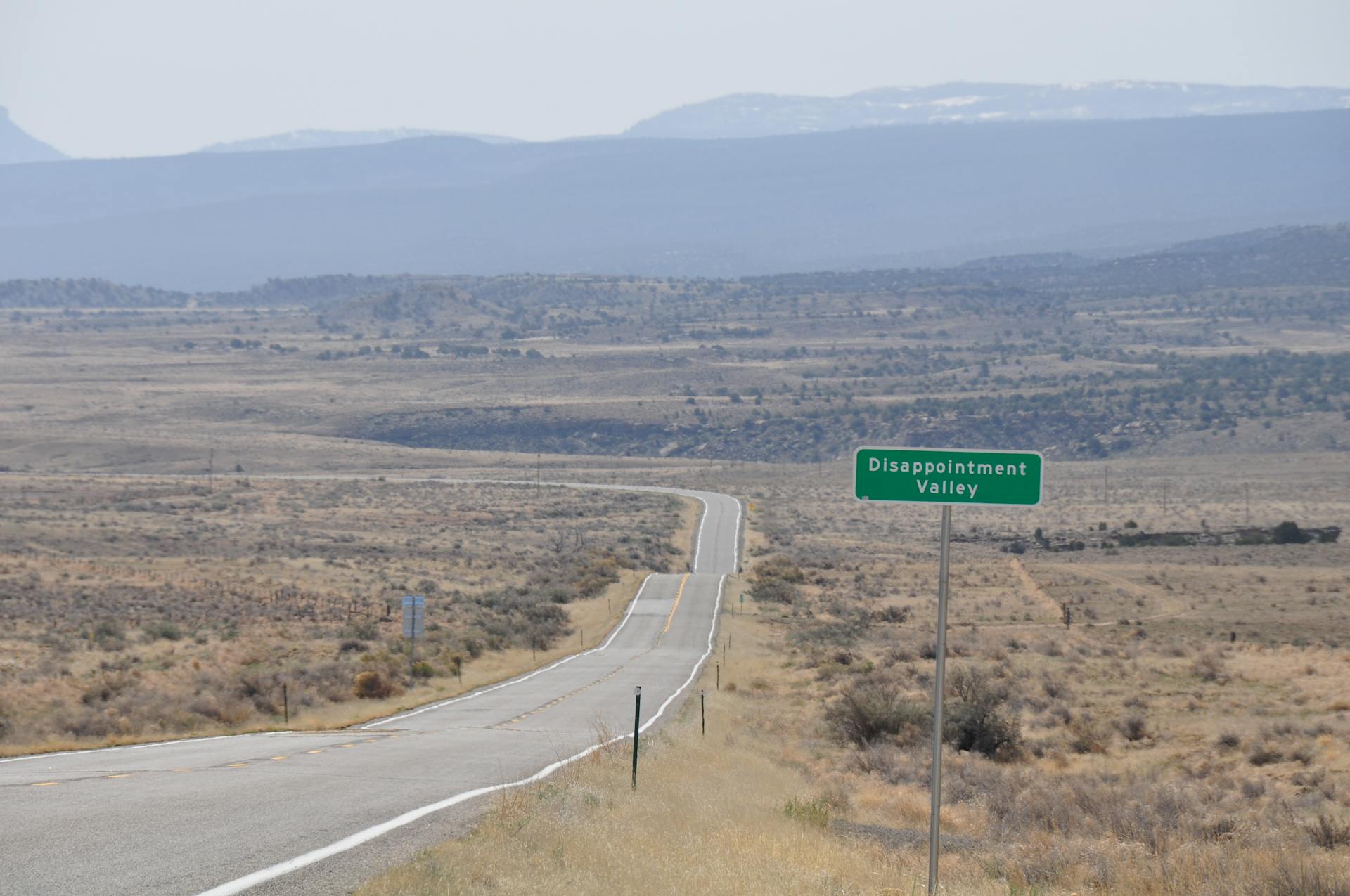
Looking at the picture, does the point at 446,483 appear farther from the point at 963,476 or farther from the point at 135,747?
the point at 963,476

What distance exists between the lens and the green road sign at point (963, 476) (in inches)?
381

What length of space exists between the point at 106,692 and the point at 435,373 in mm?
148631

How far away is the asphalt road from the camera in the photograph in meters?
9.34

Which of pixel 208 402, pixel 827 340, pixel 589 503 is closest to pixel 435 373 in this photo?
pixel 208 402

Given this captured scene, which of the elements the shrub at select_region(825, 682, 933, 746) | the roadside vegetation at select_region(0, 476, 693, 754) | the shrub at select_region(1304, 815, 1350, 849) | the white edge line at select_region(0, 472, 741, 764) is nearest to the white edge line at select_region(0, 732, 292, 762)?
the white edge line at select_region(0, 472, 741, 764)

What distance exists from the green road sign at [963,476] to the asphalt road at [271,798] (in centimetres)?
439

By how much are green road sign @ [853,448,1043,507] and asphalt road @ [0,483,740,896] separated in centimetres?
439

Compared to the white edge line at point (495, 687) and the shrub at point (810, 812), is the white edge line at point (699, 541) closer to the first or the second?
the white edge line at point (495, 687)

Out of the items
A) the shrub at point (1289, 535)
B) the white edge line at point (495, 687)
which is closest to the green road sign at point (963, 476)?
the white edge line at point (495, 687)

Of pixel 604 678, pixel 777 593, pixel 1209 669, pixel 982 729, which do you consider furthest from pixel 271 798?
pixel 777 593

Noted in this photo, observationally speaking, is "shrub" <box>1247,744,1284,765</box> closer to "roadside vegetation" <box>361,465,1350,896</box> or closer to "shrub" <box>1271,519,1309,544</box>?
"roadside vegetation" <box>361,465,1350,896</box>

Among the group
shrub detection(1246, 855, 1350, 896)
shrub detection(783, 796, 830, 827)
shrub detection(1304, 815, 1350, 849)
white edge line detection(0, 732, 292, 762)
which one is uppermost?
shrub detection(1246, 855, 1350, 896)

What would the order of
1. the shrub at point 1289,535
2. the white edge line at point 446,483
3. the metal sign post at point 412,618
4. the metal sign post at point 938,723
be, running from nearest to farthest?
the metal sign post at point 938,723, the white edge line at point 446,483, the metal sign post at point 412,618, the shrub at point 1289,535

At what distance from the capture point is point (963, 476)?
971 centimetres
